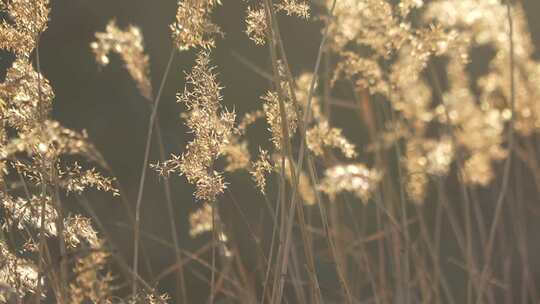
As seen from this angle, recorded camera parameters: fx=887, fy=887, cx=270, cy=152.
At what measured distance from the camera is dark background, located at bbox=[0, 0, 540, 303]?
3.40m

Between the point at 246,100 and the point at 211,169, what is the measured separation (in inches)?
110

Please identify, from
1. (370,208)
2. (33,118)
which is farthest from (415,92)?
(370,208)

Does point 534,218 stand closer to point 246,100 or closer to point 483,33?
point 246,100

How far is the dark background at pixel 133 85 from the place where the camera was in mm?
3404

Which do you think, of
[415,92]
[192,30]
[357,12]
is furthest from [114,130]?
[192,30]

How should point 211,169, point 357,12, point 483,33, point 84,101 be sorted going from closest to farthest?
1. point 211,169
2. point 357,12
3. point 483,33
4. point 84,101

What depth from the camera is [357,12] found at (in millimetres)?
1332

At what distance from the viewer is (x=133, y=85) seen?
357cm

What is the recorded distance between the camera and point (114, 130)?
353cm

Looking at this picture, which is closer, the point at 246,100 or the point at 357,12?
the point at 357,12

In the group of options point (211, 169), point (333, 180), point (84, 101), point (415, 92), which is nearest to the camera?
point (211, 169)

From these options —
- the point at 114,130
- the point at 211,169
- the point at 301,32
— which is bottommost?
the point at 211,169

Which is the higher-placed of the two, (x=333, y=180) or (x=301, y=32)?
(x=301, y=32)

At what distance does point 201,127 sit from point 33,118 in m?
0.18
